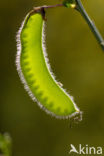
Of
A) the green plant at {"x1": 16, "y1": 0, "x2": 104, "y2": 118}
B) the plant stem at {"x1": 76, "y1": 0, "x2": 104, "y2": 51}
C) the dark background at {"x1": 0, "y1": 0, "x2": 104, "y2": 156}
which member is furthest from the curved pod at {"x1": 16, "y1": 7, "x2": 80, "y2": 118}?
the dark background at {"x1": 0, "y1": 0, "x2": 104, "y2": 156}

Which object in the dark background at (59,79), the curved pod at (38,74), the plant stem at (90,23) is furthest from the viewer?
the dark background at (59,79)

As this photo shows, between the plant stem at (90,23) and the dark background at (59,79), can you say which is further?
the dark background at (59,79)

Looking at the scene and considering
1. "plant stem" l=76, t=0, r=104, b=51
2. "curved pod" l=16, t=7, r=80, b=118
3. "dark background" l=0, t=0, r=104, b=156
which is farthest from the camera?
"dark background" l=0, t=0, r=104, b=156

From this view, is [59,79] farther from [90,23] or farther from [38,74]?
[90,23]

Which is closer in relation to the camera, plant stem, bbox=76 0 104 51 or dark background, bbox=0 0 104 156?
plant stem, bbox=76 0 104 51

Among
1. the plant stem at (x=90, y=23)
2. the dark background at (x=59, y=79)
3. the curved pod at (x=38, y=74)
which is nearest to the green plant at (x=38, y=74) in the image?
the curved pod at (x=38, y=74)

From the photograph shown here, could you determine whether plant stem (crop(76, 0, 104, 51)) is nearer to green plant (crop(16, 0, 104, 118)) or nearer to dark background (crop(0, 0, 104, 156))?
green plant (crop(16, 0, 104, 118))

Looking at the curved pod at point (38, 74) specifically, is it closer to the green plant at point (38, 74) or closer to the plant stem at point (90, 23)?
the green plant at point (38, 74)

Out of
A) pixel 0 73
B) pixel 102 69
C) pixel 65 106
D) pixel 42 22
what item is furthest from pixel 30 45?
pixel 0 73
